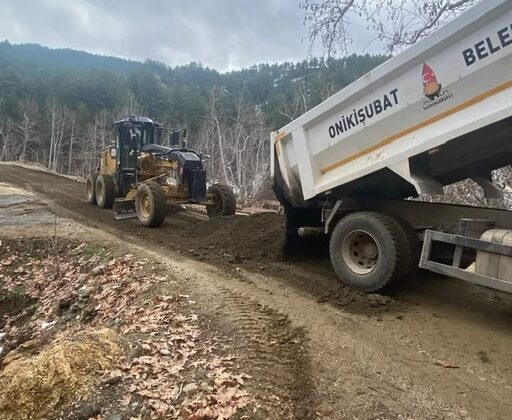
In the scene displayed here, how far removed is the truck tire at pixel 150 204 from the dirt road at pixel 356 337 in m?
3.17

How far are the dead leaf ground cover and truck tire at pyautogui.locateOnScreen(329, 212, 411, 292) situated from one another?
192 centimetres

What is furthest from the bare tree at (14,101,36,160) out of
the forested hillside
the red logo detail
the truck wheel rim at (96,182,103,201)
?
the red logo detail

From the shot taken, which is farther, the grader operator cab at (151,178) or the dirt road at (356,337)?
the grader operator cab at (151,178)

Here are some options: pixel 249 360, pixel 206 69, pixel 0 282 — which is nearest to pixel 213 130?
pixel 0 282

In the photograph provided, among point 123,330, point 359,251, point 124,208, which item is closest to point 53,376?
point 123,330

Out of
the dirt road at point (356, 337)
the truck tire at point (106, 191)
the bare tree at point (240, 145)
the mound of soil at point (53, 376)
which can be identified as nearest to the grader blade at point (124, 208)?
the truck tire at point (106, 191)

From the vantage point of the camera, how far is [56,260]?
802 cm

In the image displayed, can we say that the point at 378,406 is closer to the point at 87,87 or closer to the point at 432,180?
the point at 432,180

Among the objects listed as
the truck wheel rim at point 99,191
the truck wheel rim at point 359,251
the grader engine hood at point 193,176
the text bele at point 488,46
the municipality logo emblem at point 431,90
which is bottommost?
the truck wheel rim at point 359,251

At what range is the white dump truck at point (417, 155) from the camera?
3.88 m

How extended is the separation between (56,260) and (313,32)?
5998 mm

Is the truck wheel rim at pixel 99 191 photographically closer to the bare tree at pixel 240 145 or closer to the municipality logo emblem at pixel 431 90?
the municipality logo emblem at pixel 431 90

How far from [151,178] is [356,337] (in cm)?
850

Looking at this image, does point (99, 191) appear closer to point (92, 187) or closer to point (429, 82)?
point (92, 187)
